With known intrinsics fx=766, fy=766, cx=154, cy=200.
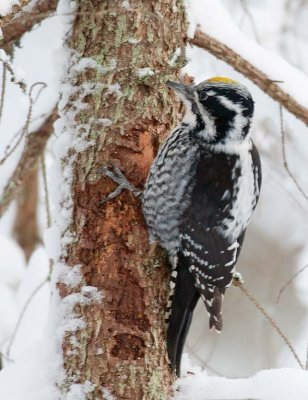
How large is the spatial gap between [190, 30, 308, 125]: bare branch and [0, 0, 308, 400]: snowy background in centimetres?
3

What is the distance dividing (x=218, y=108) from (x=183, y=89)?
188 mm

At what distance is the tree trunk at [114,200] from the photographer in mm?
2980

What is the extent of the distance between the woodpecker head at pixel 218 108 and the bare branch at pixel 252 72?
0.14m

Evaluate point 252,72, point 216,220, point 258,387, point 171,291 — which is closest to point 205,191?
point 216,220

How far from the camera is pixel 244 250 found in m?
6.26

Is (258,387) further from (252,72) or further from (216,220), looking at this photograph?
(252,72)

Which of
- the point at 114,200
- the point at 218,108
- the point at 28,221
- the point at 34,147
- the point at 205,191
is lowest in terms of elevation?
the point at 114,200

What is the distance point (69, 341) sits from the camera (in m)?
2.99

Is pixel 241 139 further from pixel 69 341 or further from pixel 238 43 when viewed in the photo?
pixel 69 341

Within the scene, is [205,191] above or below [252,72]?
below

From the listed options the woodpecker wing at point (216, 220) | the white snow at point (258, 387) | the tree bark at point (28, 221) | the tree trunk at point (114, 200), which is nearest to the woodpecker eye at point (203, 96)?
the tree trunk at point (114, 200)

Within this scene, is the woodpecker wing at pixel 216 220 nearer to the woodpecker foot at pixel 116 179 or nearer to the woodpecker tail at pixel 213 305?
the woodpecker tail at pixel 213 305

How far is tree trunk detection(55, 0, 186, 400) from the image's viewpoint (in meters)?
2.98

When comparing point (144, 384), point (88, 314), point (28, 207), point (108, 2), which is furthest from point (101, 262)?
point (28, 207)
